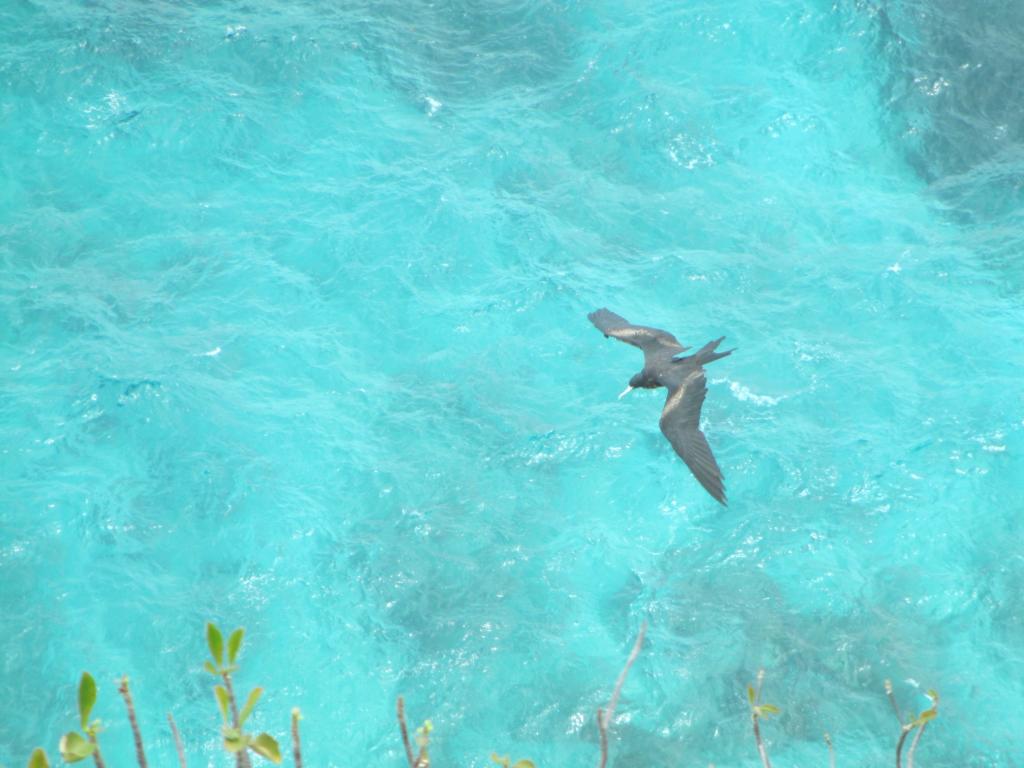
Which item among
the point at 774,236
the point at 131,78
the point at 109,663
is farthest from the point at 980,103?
the point at 109,663

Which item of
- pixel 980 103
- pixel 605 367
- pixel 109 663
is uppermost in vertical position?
pixel 980 103

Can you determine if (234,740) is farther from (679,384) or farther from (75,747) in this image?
(679,384)

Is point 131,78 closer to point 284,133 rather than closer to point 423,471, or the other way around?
point 284,133

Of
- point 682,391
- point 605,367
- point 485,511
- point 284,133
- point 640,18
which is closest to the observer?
point 682,391

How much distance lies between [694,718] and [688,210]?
5.80 meters

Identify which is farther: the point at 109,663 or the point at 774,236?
the point at 774,236

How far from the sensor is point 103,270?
10.8 m

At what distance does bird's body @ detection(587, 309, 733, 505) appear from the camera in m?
6.88

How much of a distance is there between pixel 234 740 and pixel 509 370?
27.2 feet

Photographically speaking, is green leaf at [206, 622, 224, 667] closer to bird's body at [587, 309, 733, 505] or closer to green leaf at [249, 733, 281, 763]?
green leaf at [249, 733, 281, 763]

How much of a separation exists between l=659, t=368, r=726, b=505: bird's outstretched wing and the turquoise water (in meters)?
1.79

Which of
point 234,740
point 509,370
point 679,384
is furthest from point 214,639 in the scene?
point 509,370

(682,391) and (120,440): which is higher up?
(682,391)

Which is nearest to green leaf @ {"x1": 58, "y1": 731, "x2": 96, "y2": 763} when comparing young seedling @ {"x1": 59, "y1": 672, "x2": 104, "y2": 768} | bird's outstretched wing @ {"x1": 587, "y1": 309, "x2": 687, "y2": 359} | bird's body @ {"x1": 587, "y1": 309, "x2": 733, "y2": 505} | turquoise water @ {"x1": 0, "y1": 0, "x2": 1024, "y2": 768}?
young seedling @ {"x1": 59, "y1": 672, "x2": 104, "y2": 768}
